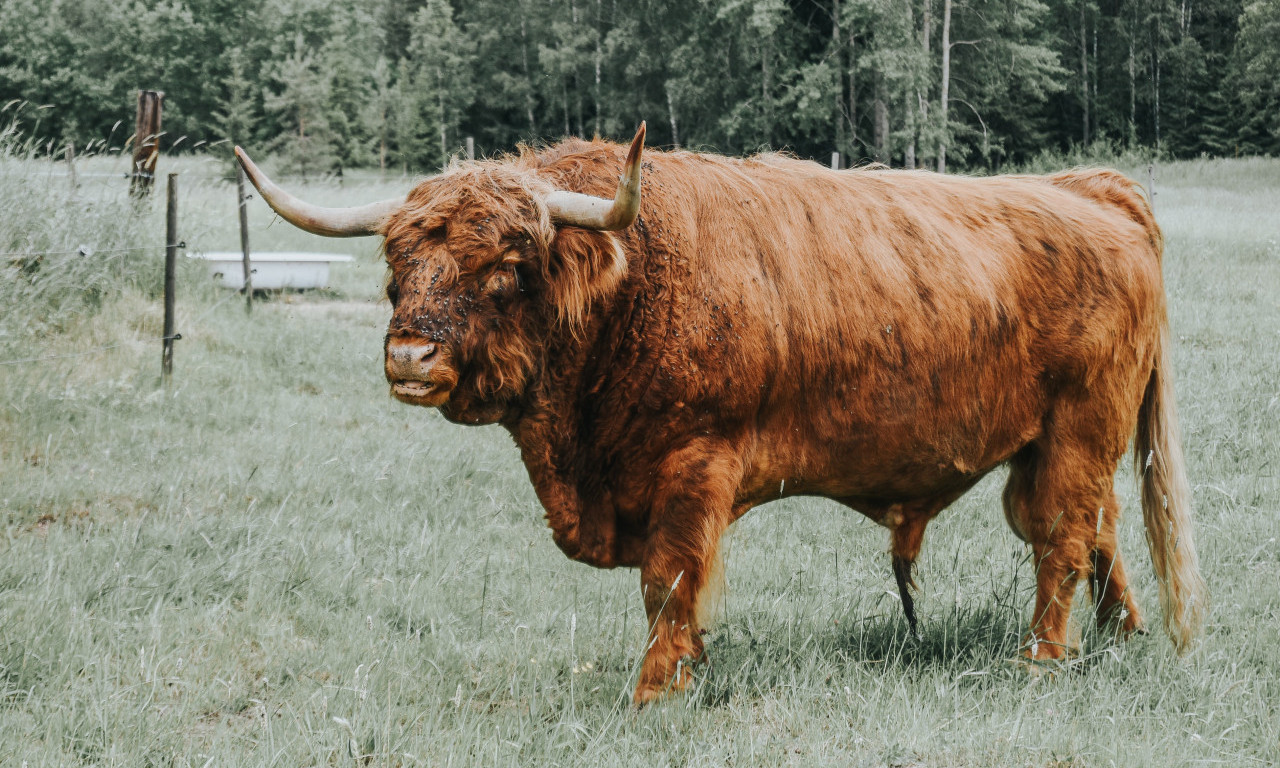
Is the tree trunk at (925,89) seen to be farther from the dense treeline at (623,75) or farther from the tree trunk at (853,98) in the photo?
the tree trunk at (853,98)

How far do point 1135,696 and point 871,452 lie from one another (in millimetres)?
1116

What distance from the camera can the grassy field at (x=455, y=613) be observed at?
2.85m

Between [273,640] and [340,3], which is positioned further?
[340,3]

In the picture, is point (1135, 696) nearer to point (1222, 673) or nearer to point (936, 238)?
point (1222, 673)

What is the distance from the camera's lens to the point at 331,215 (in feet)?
10.5

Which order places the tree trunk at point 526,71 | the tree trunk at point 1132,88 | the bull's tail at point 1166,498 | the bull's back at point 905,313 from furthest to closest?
the tree trunk at point 526,71
the tree trunk at point 1132,88
the bull's tail at point 1166,498
the bull's back at point 905,313

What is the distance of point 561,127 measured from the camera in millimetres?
53031

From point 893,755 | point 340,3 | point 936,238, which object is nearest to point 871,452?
point 936,238

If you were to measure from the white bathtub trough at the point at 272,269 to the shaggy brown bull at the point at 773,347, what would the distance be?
8432 mm

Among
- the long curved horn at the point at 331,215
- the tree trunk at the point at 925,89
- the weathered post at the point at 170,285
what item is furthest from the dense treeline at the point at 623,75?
the long curved horn at the point at 331,215

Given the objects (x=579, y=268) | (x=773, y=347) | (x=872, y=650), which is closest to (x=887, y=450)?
(x=773, y=347)

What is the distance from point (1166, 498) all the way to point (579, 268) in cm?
257

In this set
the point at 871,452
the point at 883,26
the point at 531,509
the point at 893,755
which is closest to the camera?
the point at 893,755

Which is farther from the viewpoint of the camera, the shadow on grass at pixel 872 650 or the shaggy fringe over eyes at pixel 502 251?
the shadow on grass at pixel 872 650
